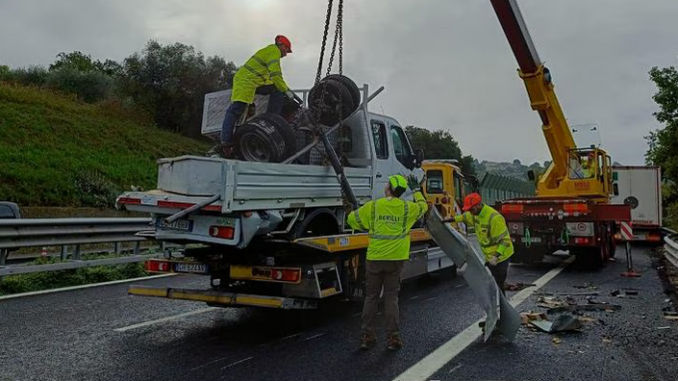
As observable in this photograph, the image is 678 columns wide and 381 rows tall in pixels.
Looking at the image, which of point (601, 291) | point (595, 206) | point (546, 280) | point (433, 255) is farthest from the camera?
point (595, 206)

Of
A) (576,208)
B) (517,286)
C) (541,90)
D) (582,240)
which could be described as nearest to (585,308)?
(517,286)

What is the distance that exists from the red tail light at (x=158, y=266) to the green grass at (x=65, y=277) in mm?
2735

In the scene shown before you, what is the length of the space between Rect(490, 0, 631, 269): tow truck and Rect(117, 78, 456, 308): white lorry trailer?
18.6ft

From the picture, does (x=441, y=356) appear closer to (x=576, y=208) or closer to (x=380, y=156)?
(x=380, y=156)

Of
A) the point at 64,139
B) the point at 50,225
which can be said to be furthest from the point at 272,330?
the point at 64,139

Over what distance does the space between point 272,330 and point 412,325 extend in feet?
5.10

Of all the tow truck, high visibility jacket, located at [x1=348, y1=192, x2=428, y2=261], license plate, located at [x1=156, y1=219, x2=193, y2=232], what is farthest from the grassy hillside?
high visibility jacket, located at [x1=348, y1=192, x2=428, y2=261]

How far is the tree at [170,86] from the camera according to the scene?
27.0 m

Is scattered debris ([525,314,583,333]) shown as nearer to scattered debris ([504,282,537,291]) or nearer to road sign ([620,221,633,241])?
scattered debris ([504,282,537,291])

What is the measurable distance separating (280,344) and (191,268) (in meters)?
1.45

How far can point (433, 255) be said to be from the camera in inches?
340

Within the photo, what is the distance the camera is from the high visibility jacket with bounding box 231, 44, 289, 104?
7129 millimetres

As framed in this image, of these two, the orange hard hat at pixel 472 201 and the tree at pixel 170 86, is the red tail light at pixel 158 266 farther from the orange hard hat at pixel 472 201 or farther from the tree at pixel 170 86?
the tree at pixel 170 86

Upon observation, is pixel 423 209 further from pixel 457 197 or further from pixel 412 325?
pixel 457 197
